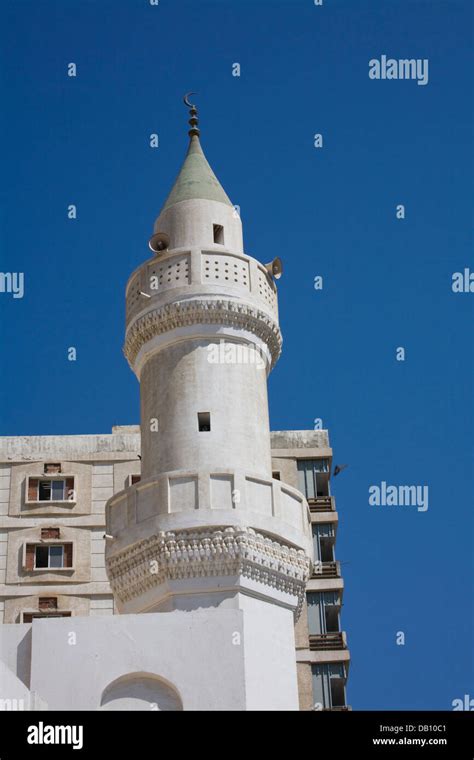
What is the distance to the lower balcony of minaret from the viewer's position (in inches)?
1033

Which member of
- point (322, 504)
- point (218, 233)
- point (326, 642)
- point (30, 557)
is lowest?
point (326, 642)

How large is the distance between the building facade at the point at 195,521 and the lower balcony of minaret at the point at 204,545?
0.08 feet

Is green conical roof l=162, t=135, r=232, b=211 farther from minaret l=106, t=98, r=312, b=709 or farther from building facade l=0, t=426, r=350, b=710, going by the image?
building facade l=0, t=426, r=350, b=710

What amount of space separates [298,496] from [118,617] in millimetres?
4693

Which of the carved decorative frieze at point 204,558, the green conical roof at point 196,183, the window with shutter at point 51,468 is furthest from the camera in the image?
the window with shutter at point 51,468

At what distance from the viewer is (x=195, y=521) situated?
26.3 meters

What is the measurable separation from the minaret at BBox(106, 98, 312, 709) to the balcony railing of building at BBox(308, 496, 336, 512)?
19577 millimetres

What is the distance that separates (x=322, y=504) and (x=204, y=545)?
23.5 metres

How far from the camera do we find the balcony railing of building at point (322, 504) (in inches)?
1940

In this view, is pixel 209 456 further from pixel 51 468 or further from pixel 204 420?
pixel 51 468

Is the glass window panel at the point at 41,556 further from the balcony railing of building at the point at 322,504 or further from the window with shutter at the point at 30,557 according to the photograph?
the balcony railing of building at the point at 322,504

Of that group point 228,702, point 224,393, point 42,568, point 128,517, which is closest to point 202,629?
point 228,702

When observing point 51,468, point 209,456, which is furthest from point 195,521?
point 51,468

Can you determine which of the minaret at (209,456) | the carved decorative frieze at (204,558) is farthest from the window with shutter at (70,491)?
the carved decorative frieze at (204,558)
